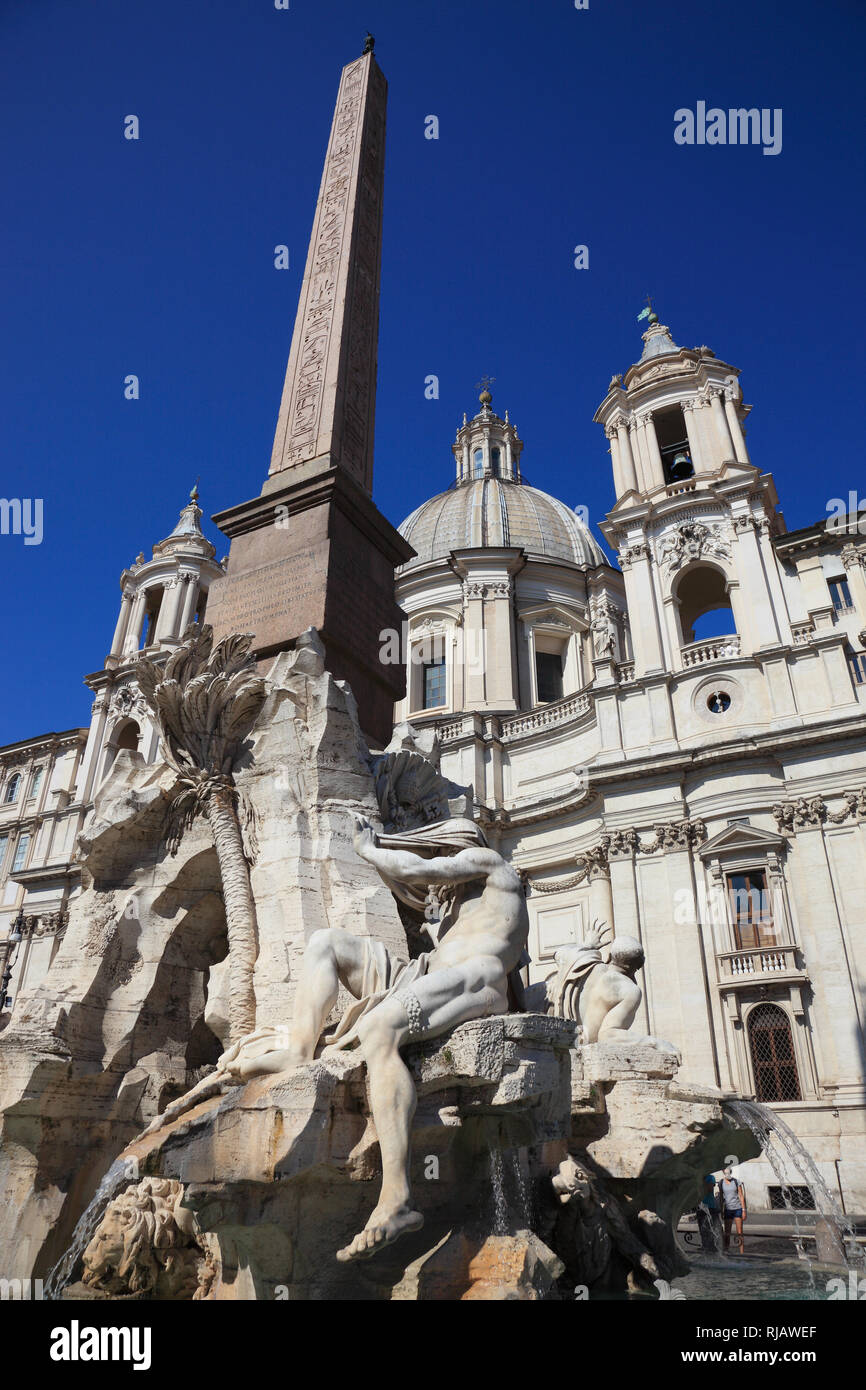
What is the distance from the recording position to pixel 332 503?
8117mm

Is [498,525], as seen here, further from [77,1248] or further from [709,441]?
[77,1248]

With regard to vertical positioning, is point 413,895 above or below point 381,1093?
above

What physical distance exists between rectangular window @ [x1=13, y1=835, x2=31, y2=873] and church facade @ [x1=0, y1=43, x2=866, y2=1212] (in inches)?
6.2

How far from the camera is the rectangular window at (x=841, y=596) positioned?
84.5ft

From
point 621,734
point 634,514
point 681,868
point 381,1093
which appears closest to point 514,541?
point 634,514

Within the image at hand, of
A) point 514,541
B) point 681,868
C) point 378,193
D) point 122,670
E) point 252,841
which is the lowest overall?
point 252,841

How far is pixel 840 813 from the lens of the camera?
67.7ft

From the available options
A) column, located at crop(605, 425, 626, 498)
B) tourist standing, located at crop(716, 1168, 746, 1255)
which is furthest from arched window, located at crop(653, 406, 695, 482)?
tourist standing, located at crop(716, 1168, 746, 1255)

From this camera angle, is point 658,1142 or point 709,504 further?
point 709,504

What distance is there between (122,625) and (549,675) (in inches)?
664

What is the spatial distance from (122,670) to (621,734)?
18617 mm

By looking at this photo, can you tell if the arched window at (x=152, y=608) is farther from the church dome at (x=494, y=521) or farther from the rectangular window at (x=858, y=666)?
the rectangular window at (x=858, y=666)

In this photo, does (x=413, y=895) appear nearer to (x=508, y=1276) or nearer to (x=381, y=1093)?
(x=381, y=1093)

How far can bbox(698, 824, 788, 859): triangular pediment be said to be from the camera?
2120 cm
